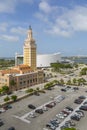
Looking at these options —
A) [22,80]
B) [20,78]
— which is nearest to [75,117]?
[20,78]

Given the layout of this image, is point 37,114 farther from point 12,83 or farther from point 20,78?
point 20,78

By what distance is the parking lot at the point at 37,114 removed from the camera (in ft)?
77.3

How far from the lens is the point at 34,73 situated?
4853cm

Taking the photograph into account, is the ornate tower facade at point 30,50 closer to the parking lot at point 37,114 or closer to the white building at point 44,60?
the parking lot at point 37,114

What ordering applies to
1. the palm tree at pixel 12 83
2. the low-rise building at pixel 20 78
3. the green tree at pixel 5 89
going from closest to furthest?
the green tree at pixel 5 89
the palm tree at pixel 12 83
the low-rise building at pixel 20 78

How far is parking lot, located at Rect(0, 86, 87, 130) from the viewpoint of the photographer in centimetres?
2356

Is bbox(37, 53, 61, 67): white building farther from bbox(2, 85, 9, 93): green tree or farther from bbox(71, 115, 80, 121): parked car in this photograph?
bbox(71, 115, 80, 121): parked car

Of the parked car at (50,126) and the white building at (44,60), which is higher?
the white building at (44,60)

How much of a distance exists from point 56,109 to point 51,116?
128 inches

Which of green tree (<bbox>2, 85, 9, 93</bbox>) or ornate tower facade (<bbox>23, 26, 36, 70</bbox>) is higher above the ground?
ornate tower facade (<bbox>23, 26, 36, 70</bbox>)

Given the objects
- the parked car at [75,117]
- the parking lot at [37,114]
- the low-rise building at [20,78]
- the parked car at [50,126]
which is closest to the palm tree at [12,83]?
the low-rise building at [20,78]

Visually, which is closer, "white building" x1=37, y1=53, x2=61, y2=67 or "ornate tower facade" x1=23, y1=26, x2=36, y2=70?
"ornate tower facade" x1=23, y1=26, x2=36, y2=70

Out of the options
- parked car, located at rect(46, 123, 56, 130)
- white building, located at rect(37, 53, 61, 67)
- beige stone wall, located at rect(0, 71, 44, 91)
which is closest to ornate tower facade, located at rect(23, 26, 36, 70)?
beige stone wall, located at rect(0, 71, 44, 91)

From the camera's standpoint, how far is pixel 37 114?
27500 millimetres
